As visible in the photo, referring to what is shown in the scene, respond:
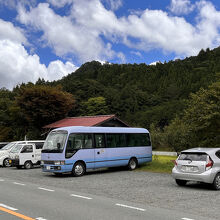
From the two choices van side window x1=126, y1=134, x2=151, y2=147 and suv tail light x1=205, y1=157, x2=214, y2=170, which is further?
van side window x1=126, y1=134, x2=151, y2=147

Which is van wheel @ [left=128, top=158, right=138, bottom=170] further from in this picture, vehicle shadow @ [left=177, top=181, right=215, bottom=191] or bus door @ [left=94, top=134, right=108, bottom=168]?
vehicle shadow @ [left=177, top=181, right=215, bottom=191]

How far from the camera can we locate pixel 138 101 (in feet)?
312

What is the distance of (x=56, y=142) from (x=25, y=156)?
5888 millimetres

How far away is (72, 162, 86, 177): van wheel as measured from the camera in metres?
16.4

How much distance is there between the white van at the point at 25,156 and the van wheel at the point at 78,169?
Result: 634cm

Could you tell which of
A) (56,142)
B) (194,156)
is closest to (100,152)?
(56,142)

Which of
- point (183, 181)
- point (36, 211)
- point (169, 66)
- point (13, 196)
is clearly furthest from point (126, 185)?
point (169, 66)

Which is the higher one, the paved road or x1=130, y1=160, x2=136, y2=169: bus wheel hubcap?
x1=130, y1=160, x2=136, y2=169: bus wheel hubcap

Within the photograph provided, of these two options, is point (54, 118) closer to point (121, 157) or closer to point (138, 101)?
point (121, 157)

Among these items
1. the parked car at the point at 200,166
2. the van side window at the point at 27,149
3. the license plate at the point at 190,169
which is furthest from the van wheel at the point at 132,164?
the license plate at the point at 190,169

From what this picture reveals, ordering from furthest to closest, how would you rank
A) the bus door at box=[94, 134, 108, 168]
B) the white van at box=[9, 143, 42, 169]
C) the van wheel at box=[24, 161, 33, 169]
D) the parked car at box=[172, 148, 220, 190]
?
the van wheel at box=[24, 161, 33, 169], the white van at box=[9, 143, 42, 169], the bus door at box=[94, 134, 108, 168], the parked car at box=[172, 148, 220, 190]

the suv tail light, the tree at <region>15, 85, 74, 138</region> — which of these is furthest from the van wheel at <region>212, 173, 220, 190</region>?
the tree at <region>15, 85, 74, 138</region>

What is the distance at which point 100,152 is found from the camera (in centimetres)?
1802

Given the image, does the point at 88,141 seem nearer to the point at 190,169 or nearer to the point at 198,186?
the point at 198,186
